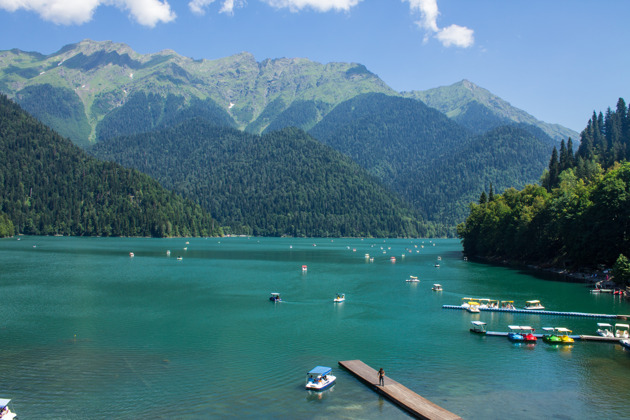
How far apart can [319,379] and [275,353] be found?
35.6 feet

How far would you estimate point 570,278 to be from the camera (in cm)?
10825

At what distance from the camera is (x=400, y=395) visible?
37.1 metres

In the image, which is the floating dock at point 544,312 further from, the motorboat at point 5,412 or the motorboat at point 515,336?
the motorboat at point 5,412

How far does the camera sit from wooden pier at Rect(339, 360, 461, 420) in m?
33.7

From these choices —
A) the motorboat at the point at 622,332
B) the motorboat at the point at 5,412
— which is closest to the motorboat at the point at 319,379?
the motorboat at the point at 5,412

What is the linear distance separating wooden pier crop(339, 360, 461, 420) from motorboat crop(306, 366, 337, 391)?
2815 mm

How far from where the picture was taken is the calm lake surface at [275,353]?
36.1 metres

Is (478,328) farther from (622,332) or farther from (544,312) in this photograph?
(544,312)

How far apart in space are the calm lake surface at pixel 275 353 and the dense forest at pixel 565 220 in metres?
12.8

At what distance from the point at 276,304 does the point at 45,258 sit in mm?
95170

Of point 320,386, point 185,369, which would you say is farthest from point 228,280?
point 320,386

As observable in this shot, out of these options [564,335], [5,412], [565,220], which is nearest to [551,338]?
[564,335]

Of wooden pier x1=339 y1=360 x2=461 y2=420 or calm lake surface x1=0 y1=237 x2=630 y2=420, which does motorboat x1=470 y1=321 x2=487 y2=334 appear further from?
wooden pier x1=339 y1=360 x2=461 y2=420

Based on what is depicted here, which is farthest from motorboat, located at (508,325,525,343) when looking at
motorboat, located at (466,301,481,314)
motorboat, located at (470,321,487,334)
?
motorboat, located at (466,301,481,314)
